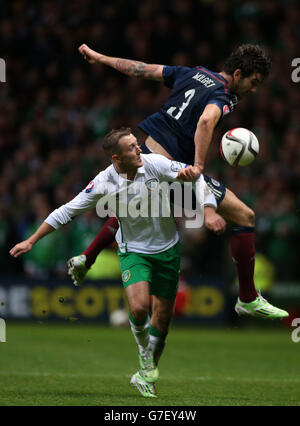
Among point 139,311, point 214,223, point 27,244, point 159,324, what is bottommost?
point 159,324

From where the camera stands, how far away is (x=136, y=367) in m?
9.47

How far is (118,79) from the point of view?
59.1 ft

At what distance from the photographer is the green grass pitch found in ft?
22.3

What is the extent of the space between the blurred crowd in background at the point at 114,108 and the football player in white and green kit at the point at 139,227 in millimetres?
6841

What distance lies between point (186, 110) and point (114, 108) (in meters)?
9.83

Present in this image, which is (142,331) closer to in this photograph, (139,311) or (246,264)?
(139,311)

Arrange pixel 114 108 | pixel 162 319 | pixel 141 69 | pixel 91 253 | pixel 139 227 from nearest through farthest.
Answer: pixel 139 227 < pixel 162 319 < pixel 141 69 < pixel 91 253 < pixel 114 108

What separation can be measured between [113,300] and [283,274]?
298 cm

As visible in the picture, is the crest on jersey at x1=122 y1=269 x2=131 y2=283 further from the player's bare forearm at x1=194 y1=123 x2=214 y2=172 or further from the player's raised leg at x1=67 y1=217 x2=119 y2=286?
the player's bare forearm at x1=194 y1=123 x2=214 y2=172

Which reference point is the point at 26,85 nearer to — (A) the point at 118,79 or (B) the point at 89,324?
(A) the point at 118,79

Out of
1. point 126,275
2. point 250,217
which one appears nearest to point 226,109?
point 250,217

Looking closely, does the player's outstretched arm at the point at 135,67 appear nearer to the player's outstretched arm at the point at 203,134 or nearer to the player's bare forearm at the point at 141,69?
the player's bare forearm at the point at 141,69

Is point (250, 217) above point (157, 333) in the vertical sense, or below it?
above

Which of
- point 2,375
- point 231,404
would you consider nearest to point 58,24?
point 2,375
